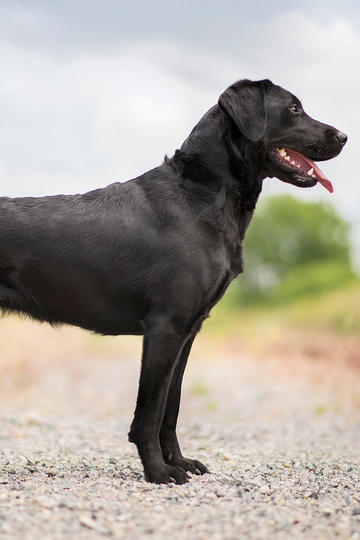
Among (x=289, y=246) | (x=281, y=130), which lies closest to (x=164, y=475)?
(x=281, y=130)

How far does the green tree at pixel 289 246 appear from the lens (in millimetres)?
36000

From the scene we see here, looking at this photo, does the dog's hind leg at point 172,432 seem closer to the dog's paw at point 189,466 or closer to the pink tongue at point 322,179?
the dog's paw at point 189,466

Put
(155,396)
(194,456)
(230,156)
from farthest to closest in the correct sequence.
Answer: (194,456)
(230,156)
(155,396)

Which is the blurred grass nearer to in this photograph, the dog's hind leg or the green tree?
the green tree

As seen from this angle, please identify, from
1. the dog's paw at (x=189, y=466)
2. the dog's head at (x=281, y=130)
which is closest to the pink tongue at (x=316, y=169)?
the dog's head at (x=281, y=130)

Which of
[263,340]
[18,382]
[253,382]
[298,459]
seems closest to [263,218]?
[263,340]

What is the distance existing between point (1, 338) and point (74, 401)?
1691 mm

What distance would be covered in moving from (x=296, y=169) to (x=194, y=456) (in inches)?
101

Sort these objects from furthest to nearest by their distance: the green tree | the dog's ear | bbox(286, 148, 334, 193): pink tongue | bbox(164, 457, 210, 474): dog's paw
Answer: the green tree < bbox(286, 148, 334, 193): pink tongue < bbox(164, 457, 210, 474): dog's paw < the dog's ear

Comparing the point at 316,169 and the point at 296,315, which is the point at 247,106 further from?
the point at 296,315

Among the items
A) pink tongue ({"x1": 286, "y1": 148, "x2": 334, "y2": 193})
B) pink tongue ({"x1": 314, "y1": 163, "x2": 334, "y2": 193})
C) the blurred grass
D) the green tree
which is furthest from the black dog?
the green tree

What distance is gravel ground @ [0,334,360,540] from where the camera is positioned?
3.36 m

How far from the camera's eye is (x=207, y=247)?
4.40 meters

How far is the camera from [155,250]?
438 centimetres
